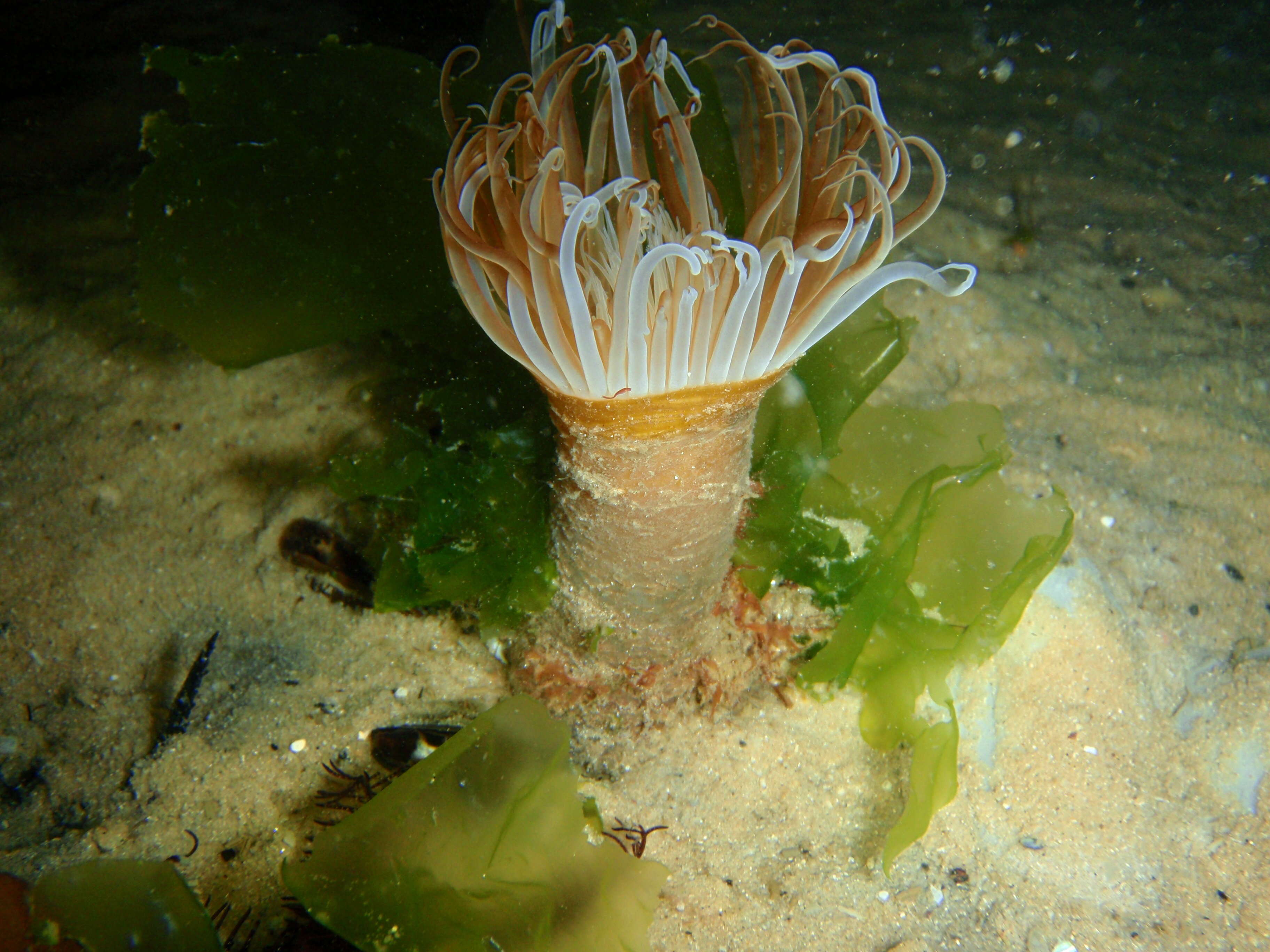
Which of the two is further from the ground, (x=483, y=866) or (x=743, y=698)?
(x=483, y=866)

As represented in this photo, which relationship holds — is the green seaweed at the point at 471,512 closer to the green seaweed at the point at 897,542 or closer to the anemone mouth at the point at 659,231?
the anemone mouth at the point at 659,231

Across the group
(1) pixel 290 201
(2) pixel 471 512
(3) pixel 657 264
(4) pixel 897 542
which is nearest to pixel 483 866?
(2) pixel 471 512

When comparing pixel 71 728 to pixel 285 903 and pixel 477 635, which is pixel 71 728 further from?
pixel 477 635

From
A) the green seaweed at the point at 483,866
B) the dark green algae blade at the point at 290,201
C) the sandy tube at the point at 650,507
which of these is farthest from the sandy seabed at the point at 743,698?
the dark green algae blade at the point at 290,201

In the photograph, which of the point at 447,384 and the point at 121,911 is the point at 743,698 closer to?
the point at 447,384

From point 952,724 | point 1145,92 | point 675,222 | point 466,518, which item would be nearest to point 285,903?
point 466,518

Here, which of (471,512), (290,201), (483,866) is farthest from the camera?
(290,201)
